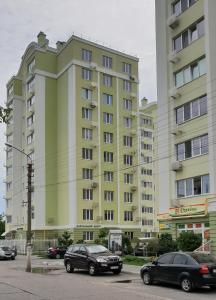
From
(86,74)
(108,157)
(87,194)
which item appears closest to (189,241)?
(87,194)

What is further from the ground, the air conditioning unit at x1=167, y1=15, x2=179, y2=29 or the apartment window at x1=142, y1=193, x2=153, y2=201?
the air conditioning unit at x1=167, y1=15, x2=179, y2=29

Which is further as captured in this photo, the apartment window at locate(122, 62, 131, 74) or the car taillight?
the apartment window at locate(122, 62, 131, 74)

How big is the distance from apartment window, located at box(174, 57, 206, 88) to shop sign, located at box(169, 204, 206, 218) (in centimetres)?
897

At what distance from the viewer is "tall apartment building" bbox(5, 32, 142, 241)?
63438mm

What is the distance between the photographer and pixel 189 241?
102 ft

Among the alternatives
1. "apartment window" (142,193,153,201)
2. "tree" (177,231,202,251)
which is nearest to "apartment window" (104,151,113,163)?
"apartment window" (142,193,153,201)

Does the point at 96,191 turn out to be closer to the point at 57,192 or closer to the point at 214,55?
the point at 57,192

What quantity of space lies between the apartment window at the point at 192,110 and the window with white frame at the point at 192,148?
1.68 m

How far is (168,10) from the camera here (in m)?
38.0

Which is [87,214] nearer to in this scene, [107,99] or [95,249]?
[107,99]

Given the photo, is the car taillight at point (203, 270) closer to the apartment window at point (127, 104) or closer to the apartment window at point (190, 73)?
the apartment window at point (190, 73)

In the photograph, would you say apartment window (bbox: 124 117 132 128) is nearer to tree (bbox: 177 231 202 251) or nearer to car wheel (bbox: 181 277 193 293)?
tree (bbox: 177 231 202 251)

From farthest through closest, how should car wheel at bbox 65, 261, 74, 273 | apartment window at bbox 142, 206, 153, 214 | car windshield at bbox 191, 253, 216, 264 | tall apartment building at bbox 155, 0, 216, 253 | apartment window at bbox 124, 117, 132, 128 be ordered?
apartment window at bbox 142, 206, 153, 214 → apartment window at bbox 124, 117, 132, 128 → tall apartment building at bbox 155, 0, 216, 253 → car wheel at bbox 65, 261, 74, 273 → car windshield at bbox 191, 253, 216, 264

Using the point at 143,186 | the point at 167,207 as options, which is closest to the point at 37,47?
the point at 143,186
